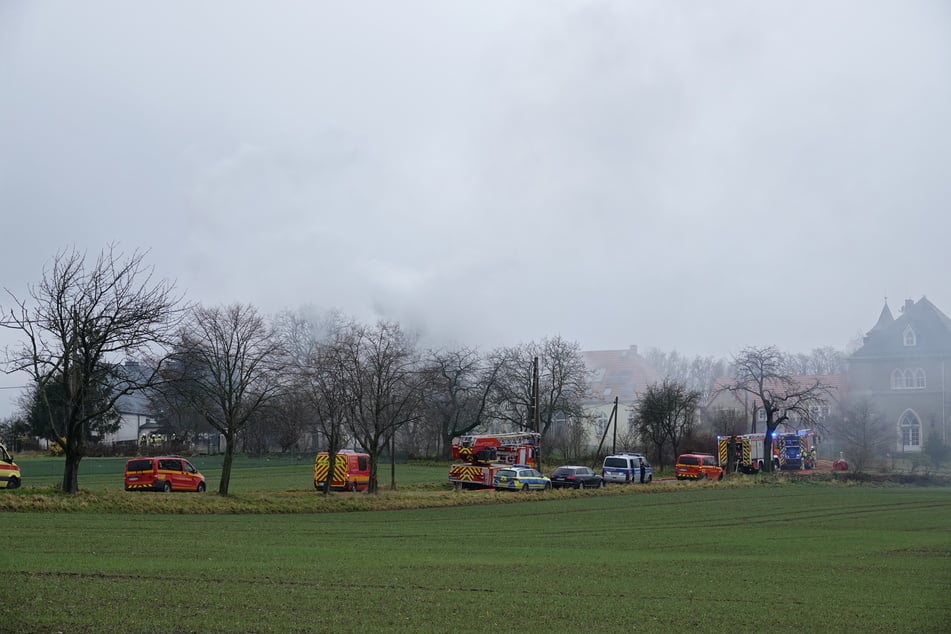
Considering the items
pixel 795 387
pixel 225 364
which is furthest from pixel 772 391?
pixel 225 364

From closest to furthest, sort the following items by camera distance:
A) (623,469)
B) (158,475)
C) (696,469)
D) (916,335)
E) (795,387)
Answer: (158,475)
(623,469)
(696,469)
(916,335)
(795,387)

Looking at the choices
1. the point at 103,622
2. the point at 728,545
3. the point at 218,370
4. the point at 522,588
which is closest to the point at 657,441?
the point at 218,370

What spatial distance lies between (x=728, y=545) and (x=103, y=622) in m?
20.2

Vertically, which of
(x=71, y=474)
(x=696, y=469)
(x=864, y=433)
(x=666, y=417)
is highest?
(x=666, y=417)

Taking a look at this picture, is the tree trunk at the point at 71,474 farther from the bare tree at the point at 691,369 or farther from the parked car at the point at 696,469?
the bare tree at the point at 691,369

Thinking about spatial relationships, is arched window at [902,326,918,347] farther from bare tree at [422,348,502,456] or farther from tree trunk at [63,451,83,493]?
tree trunk at [63,451,83,493]

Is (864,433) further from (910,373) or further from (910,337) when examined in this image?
(910,337)

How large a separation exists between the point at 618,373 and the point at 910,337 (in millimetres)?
61454

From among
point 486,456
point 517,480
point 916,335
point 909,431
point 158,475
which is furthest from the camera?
point 909,431

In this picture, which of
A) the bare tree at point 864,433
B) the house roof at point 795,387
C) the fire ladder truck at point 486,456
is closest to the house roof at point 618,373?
the house roof at point 795,387

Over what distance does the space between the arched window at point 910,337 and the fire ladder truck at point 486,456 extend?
2990 centimetres

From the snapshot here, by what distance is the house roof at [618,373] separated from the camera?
127188 millimetres

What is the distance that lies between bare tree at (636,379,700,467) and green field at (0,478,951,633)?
43.4 metres

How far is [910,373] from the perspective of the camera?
73.2 m
